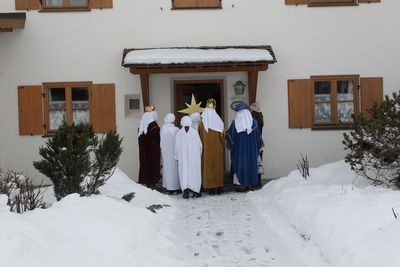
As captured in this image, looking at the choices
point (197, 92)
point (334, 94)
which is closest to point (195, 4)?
point (197, 92)

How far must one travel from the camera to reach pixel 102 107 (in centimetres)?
1129

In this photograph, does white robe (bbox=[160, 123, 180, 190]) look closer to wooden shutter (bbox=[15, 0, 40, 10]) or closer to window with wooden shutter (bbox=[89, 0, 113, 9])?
window with wooden shutter (bbox=[89, 0, 113, 9])

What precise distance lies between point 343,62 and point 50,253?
900cm

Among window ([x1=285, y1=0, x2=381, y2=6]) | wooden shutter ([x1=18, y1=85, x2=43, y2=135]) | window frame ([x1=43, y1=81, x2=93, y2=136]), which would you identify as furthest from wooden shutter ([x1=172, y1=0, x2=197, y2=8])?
wooden shutter ([x1=18, y1=85, x2=43, y2=135])

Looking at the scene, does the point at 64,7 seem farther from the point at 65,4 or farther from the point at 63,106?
the point at 63,106

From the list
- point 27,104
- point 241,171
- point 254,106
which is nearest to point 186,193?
point 241,171

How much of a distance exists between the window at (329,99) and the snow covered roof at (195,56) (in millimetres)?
1274

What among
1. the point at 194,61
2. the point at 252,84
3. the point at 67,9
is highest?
the point at 67,9

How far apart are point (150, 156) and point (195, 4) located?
3.68 metres

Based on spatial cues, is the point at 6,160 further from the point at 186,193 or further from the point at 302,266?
the point at 302,266

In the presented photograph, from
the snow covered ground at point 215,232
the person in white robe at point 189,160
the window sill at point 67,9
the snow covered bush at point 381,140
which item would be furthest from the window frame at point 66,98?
the snow covered bush at point 381,140

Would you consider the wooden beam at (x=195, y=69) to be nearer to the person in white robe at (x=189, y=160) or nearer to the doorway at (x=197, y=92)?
the doorway at (x=197, y=92)

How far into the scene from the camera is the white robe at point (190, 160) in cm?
937

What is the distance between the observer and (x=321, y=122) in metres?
11.6
